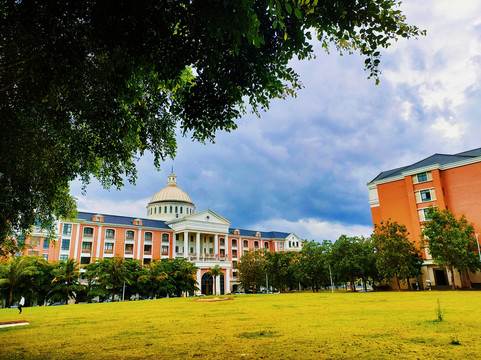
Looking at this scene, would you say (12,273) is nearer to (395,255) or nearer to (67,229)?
(67,229)

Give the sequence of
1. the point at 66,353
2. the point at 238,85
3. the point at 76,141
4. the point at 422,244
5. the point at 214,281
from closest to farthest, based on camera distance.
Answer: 1. the point at 238,85
2. the point at 66,353
3. the point at 76,141
4. the point at 422,244
5. the point at 214,281

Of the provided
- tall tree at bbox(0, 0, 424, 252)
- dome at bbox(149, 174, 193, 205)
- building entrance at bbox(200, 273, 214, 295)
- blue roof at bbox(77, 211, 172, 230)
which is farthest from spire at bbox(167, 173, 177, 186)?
tall tree at bbox(0, 0, 424, 252)

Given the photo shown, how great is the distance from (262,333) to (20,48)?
8.33m

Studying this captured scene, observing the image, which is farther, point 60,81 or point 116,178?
point 116,178

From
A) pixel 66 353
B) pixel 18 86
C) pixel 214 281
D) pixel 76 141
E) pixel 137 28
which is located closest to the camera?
pixel 137 28

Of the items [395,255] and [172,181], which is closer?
[395,255]

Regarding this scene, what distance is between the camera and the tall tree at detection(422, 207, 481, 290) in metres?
34.5

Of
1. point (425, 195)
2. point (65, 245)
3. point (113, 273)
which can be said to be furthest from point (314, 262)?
point (65, 245)

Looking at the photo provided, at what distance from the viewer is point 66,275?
38.9 meters

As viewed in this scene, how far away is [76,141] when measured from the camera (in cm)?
873

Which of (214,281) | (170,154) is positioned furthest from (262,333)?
(214,281)

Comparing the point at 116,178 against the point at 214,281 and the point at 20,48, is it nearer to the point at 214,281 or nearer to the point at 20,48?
the point at 20,48

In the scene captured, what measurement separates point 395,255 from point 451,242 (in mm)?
5649

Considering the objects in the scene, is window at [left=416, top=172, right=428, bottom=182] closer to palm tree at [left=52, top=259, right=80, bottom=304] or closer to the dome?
palm tree at [left=52, top=259, right=80, bottom=304]
